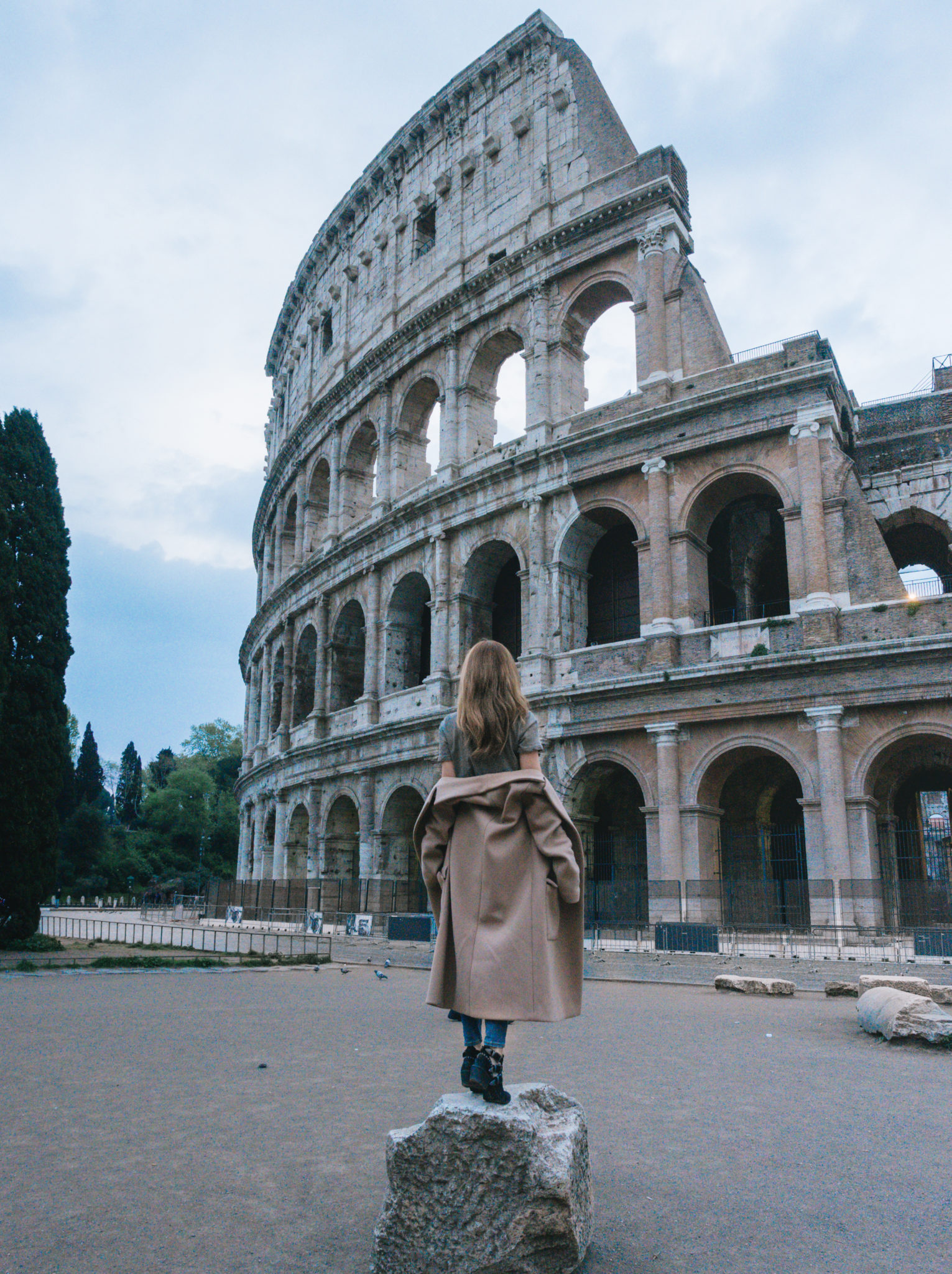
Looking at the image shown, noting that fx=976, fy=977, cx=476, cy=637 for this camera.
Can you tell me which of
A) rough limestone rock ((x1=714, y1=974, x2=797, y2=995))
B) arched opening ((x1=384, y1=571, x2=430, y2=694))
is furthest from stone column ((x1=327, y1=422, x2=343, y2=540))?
rough limestone rock ((x1=714, y1=974, x2=797, y2=995))

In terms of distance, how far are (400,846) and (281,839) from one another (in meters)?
5.85

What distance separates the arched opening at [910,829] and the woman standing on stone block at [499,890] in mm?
13408

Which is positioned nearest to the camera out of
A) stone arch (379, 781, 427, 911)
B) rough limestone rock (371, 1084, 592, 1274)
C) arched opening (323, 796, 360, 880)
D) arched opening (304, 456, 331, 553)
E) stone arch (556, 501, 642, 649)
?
rough limestone rock (371, 1084, 592, 1274)

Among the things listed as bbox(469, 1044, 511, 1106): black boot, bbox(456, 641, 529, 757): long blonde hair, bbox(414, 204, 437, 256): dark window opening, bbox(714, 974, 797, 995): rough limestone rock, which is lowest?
bbox(714, 974, 797, 995): rough limestone rock

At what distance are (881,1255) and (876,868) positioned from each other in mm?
14148

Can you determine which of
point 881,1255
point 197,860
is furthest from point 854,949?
point 197,860

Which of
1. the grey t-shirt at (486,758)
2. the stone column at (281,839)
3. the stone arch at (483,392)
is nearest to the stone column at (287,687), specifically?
the stone column at (281,839)

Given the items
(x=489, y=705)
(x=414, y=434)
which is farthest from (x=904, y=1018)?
(x=414, y=434)

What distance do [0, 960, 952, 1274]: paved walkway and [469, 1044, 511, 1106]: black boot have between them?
497 millimetres

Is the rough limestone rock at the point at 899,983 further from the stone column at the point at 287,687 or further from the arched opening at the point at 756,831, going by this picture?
the stone column at the point at 287,687

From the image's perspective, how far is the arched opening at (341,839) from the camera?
2500 centimetres

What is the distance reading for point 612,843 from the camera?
1970 cm

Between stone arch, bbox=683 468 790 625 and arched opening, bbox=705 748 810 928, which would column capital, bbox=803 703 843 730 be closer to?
arched opening, bbox=705 748 810 928

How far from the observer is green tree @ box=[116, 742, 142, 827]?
268ft
